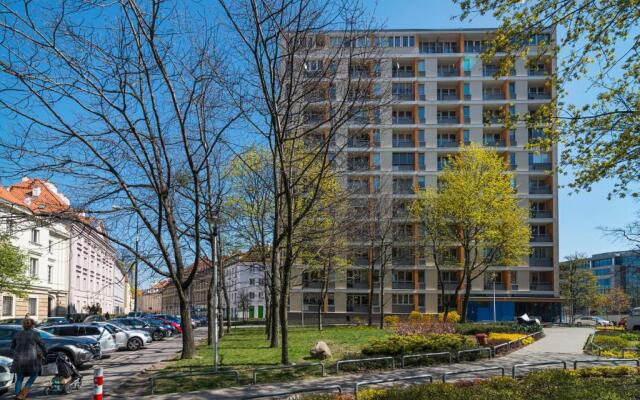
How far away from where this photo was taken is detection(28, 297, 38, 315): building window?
4875cm

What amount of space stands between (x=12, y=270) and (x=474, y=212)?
31.9 m

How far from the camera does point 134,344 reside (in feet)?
97.7

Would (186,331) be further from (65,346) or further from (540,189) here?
(540,189)

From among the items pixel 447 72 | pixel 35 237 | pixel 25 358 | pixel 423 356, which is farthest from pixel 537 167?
pixel 25 358

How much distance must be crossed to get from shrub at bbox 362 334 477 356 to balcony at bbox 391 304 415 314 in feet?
140

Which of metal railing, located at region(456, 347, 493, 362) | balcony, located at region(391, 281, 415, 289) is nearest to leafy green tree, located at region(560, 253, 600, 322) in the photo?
balcony, located at region(391, 281, 415, 289)

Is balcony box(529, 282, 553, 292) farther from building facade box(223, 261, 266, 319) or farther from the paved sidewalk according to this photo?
the paved sidewalk

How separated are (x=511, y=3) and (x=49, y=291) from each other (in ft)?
166

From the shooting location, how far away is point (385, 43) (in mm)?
17234

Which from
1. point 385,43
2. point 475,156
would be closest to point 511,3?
point 385,43

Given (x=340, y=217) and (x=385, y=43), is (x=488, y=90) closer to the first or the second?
(x=340, y=217)

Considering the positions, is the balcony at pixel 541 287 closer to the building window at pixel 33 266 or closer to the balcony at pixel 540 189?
the balcony at pixel 540 189

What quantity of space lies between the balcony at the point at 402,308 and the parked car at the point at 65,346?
46079 millimetres

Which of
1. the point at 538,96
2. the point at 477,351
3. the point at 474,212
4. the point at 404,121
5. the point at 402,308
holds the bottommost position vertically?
the point at 402,308
